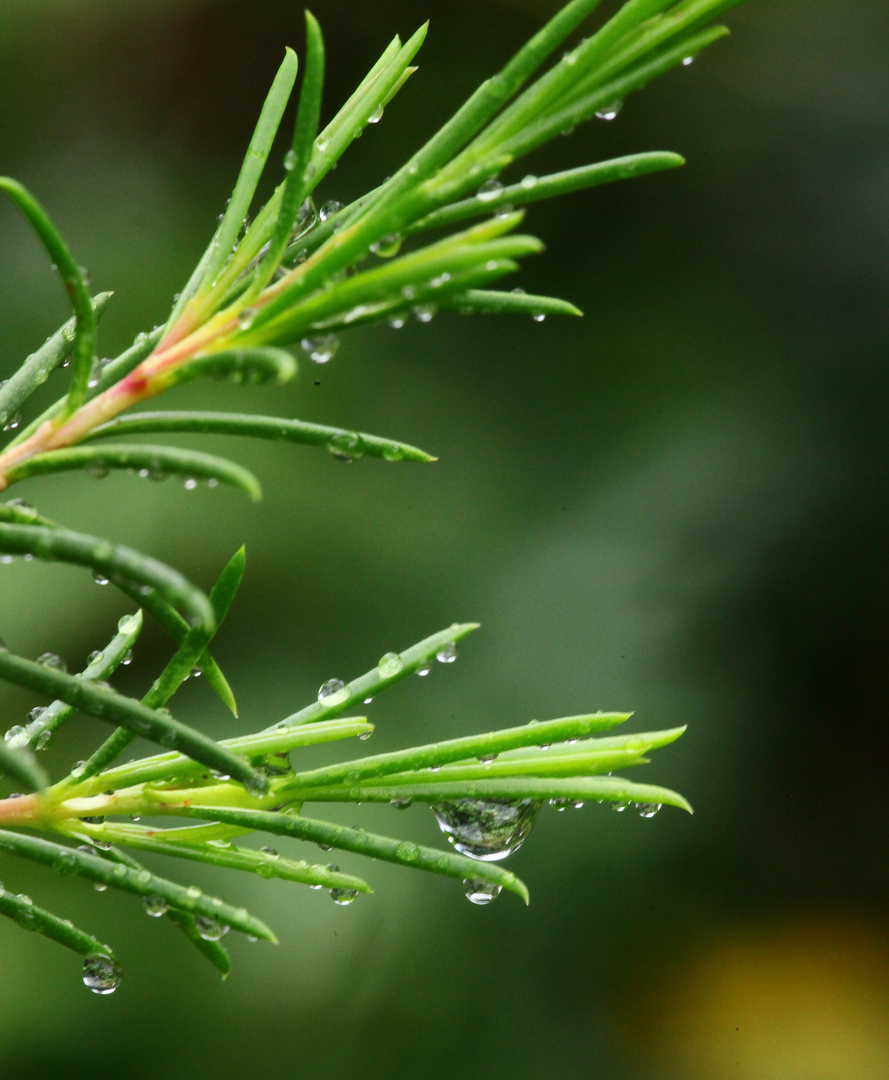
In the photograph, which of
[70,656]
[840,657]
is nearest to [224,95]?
[70,656]

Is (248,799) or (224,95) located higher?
(224,95)

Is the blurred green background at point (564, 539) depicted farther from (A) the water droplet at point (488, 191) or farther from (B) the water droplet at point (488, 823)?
(A) the water droplet at point (488, 191)

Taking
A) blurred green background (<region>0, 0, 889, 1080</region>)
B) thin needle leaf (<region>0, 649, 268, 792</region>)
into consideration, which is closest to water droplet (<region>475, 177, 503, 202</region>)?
thin needle leaf (<region>0, 649, 268, 792</region>)

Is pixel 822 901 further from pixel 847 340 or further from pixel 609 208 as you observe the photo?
pixel 609 208

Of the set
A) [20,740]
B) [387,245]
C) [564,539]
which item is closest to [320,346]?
[387,245]

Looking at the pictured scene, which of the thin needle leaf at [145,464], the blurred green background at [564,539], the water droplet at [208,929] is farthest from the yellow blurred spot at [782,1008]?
the thin needle leaf at [145,464]

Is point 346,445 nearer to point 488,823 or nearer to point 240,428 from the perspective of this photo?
point 240,428

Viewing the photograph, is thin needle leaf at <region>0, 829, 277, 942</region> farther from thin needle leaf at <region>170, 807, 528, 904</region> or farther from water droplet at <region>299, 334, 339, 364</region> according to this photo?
water droplet at <region>299, 334, 339, 364</region>
